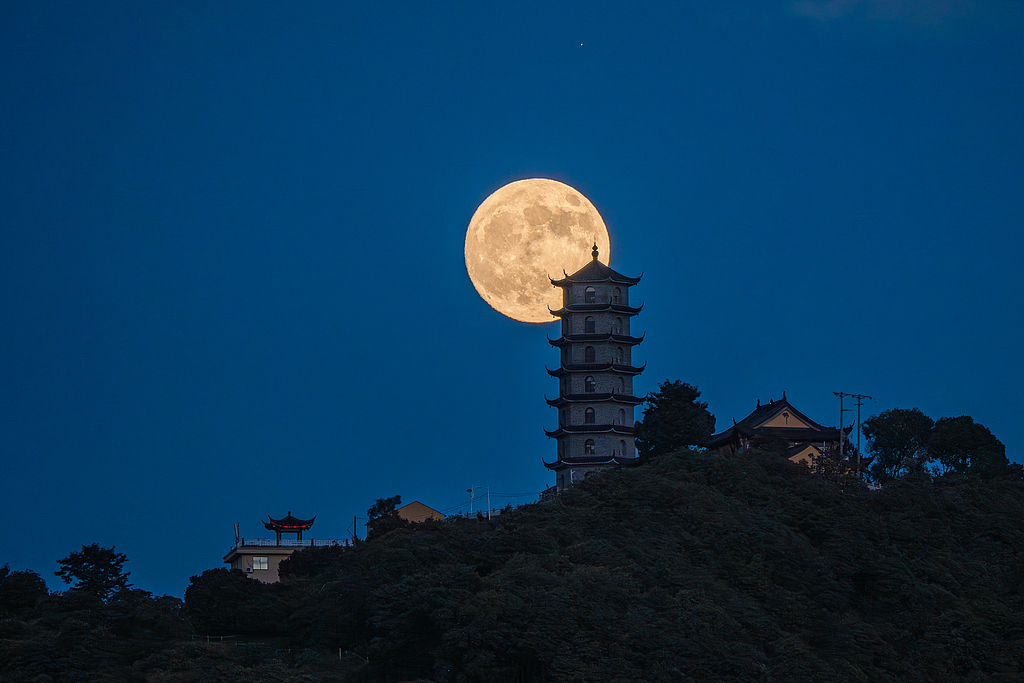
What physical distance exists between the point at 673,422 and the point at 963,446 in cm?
1934

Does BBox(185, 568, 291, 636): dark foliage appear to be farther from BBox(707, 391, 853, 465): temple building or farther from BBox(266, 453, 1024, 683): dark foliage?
BBox(707, 391, 853, 465): temple building

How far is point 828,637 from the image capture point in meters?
42.2

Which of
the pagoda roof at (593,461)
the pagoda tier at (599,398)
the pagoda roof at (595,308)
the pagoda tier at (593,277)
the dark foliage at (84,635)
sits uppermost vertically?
the pagoda tier at (593,277)

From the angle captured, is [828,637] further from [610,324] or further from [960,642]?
[610,324]

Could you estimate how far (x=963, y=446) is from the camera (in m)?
72.6

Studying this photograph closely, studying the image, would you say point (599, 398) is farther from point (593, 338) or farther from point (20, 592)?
point (20, 592)

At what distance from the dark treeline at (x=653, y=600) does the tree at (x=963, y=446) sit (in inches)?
661

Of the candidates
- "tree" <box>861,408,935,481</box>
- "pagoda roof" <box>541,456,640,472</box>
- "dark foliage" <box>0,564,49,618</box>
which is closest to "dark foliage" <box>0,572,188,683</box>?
"dark foliage" <box>0,564,49,618</box>

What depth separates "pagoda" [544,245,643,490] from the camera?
7300cm

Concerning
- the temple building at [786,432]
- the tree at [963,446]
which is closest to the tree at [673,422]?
the temple building at [786,432]

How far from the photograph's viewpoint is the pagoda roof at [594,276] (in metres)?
74.8

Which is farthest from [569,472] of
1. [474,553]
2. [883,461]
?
[474,553]

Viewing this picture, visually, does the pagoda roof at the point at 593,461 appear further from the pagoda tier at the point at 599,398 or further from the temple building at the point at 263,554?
the temple building at the point at 263,554

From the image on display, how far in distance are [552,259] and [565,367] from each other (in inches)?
299
